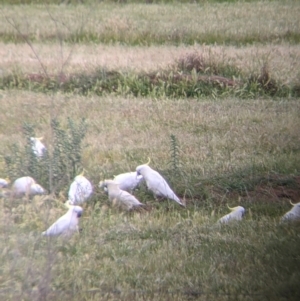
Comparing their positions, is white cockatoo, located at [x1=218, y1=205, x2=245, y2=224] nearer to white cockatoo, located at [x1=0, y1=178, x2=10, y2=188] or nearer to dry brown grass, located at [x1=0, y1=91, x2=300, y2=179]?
dry brown grass, located at [x1=0, y1=91, x2=300, y2=179]

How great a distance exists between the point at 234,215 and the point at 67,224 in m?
1.41

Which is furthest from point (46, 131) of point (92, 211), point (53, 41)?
point (53, 41)

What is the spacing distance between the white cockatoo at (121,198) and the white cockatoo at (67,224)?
1.93 feet

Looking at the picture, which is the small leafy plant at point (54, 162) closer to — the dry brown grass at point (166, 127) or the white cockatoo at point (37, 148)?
the white cockatoo at point (37, 148)

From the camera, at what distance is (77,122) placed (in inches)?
373

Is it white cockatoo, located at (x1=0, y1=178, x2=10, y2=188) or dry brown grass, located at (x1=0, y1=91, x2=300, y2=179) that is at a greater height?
white cockatoo, located at (x1=0, y1=178, x2=10, y2=188)

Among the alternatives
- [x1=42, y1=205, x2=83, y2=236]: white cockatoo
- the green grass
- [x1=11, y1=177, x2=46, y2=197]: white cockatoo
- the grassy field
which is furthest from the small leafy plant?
the green grass

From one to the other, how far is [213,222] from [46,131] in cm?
318

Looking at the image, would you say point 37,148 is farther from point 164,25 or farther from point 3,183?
point 164,25

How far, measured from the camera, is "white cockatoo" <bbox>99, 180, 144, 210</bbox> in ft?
21.7

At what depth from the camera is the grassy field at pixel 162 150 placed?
497cm

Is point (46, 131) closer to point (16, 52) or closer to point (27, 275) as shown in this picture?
point (27, 275)

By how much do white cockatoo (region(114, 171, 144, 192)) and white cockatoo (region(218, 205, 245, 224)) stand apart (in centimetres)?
101

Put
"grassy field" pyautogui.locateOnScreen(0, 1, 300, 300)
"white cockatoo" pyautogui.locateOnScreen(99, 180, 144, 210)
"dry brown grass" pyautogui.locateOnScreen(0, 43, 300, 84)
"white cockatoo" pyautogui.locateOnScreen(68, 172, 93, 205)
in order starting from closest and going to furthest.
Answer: "grassy field" pyautogui.locateOnScreen(0, 1, 300, 300), "white cockatoo" pyautogui.locateOnScreen(68, 172, 93, 205), "white cockatoo" pyautogui.locateOnScreen(99, 180, 144, 210), "dry brown grass" pyautogui.locateOnScreen(0, 43, 300, 84)
